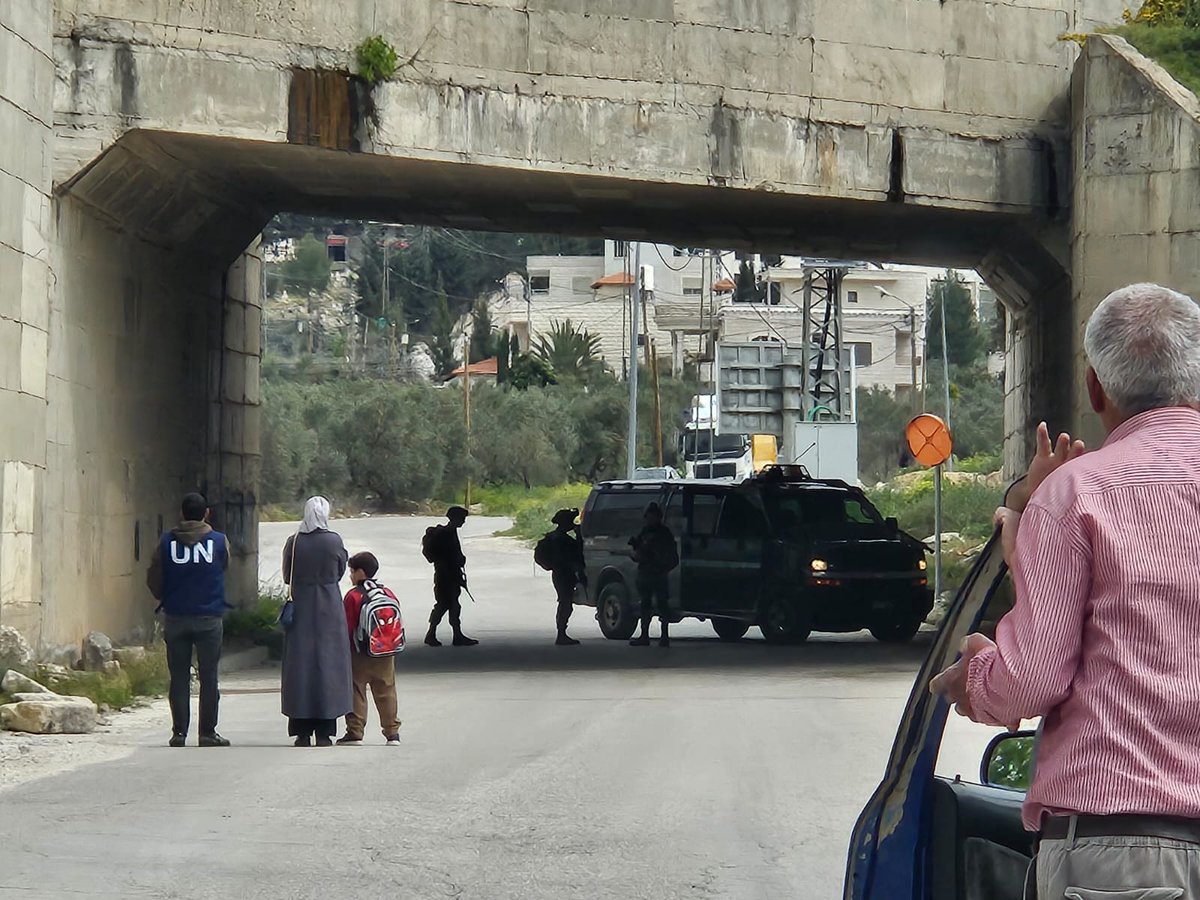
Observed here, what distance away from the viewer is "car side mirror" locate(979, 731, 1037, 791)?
4.07 metres

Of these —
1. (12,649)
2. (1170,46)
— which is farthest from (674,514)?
(12,649)

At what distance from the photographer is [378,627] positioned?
12.2m

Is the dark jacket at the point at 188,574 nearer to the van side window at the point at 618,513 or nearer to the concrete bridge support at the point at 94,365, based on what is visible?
the concrete bridge support at the point at 94,365

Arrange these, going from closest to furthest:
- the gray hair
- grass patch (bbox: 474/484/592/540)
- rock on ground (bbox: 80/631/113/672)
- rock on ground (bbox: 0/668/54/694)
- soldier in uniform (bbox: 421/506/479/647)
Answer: the gray hair < rock on ground (bbox: 0/668/54/694) < rock on ground (bbox: 80/631/113/672) < soldier in uniform (bbox: 421/506/479/647) < grass patch (bbox: 474/484/592/540)

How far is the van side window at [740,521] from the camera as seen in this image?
22.8 meters

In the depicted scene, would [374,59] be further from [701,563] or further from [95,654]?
[701,563]

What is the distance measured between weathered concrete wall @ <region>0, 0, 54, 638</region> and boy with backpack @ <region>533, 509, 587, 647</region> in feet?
28.1

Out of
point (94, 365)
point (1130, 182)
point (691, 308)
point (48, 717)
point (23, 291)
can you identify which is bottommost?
point (48, 717)

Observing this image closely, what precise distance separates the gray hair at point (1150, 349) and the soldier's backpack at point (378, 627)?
30.7 feet

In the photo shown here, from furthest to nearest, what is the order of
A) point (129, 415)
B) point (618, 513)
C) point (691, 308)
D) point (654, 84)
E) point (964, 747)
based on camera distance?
1. point (691, 308)
2. point (618, 513)
3. point (129, 415)
4. point (654, 84)
5. point (964, 747)

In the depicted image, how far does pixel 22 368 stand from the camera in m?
14.7

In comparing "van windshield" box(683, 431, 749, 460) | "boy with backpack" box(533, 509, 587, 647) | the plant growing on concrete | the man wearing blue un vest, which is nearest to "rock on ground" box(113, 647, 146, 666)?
the man wearing blue un vest

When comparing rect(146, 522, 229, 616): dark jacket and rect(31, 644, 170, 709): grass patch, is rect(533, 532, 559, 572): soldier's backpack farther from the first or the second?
rect(146, 522, 229, 616): dark jacket

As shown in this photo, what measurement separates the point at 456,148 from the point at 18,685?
6402 mm
